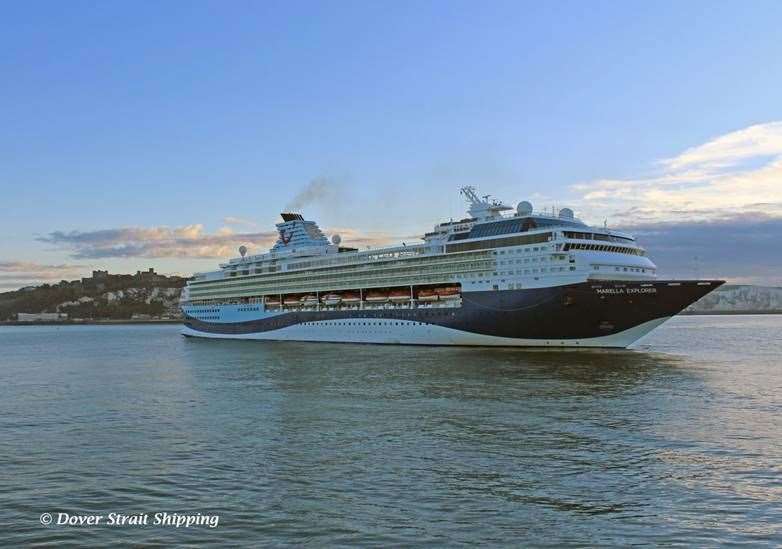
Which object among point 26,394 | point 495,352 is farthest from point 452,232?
point 26,394

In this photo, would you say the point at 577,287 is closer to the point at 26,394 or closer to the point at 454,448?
the point at 454,448

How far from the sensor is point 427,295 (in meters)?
67.1

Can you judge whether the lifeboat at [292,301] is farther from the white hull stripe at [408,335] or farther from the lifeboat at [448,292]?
the lifeboat at [448,292]

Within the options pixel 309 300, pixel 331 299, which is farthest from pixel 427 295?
pixel 309 300

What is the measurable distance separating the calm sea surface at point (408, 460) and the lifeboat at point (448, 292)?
81.2 ft

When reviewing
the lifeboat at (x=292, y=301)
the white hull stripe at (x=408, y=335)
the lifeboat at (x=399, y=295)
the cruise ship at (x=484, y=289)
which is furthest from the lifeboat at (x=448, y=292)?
the lifeboat at (x=292, y=301)

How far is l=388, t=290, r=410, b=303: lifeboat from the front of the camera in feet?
226

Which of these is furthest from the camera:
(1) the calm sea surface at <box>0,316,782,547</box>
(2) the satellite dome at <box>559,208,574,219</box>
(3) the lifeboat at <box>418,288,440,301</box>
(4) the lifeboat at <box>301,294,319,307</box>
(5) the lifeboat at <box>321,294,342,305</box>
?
(4) the lifeboat at <box>301,294,319,307</box>

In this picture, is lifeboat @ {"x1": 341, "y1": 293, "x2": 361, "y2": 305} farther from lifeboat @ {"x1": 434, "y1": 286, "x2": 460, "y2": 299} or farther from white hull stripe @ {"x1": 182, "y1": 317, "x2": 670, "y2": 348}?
lifeboat @ {"x1": 434, "y1": 286, "x2": 460, "y2": 299}

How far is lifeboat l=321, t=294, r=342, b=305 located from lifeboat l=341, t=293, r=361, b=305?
59 cm

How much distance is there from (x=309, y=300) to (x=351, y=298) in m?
8.68

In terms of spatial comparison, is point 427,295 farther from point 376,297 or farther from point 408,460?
Answer: point 408,460

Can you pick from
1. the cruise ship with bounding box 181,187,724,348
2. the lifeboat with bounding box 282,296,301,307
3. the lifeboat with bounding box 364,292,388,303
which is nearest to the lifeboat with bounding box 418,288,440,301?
the cruise ship with bounding box 181,187,724,348

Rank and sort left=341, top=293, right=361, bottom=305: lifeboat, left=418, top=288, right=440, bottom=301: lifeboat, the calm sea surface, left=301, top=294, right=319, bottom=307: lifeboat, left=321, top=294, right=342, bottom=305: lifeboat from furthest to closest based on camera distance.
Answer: left=301, top=294, right=319, bottom=307: lifeboat, left=321, top=294, right=342, bottom=305: lifeboat, left=341, top=293, right=361, bottom=305: lifeboat, left=418, top=288, right=440, bottom=301: lifeboat, the calm sea surface
